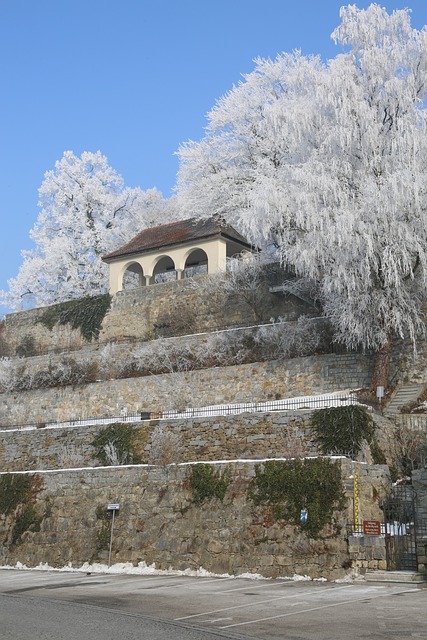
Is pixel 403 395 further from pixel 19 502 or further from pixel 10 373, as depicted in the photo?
pixel 10 373

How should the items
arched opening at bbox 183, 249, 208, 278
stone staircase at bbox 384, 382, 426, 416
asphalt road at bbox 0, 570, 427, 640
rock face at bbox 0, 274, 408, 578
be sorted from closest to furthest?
1. asphalt road at bbox 0, 570, 427, 640
2. rock face at bbox 0, 274, 408, 578
3. stone staircase at bbox 384, 382, 426, 416
4. arched opening at bbox 183, 249, 208, 278

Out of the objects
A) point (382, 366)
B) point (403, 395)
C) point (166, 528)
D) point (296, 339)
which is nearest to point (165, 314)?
point (296, 339)

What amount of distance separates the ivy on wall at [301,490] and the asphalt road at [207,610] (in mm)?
1443

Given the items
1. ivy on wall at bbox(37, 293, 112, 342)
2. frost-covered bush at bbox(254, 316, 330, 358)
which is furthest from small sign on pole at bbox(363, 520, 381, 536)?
ivy on wall at bbox(37, 293, 112, 342)

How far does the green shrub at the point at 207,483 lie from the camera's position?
1844cm

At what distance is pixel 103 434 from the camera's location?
2317 centimetres

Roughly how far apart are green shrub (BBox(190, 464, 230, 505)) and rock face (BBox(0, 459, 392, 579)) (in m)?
0.11

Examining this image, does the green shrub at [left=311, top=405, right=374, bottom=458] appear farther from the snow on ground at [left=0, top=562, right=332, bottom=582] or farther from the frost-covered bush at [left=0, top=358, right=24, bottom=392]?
the frost-covered bush at [left=0, top=358, right=24, bottom=392]

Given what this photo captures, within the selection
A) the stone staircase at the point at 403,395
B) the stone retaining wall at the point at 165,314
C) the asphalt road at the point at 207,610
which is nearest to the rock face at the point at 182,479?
the stone retaining wall at the point at 165,314

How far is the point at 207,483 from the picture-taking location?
61.1 feet

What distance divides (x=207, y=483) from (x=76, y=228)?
31300mm

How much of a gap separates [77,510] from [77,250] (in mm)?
28068

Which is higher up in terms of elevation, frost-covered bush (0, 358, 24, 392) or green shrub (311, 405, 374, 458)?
frost-covered bush (0, 358, 24, 392)

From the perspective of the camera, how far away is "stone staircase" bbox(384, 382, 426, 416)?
22.7 meters
